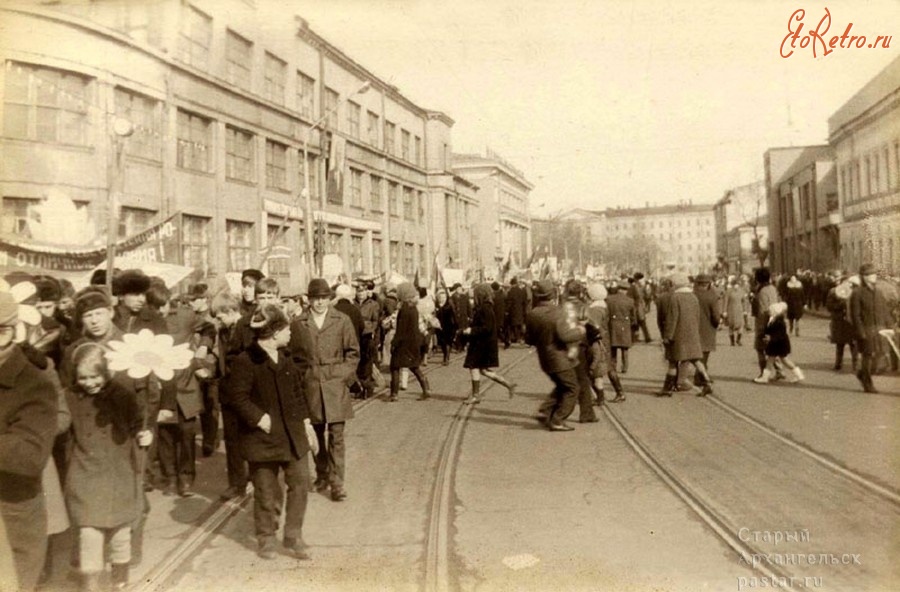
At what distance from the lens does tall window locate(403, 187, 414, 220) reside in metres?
44.1

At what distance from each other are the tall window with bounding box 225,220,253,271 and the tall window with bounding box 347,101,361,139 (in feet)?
35.7

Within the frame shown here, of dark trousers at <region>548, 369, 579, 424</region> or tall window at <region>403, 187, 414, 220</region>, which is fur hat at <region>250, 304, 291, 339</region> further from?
tall window at <region>403, 187, 414, 220</region>

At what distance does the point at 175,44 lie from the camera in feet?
68.7

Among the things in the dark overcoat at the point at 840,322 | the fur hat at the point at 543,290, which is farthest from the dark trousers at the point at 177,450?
the dark overcoat at the point at 840,322

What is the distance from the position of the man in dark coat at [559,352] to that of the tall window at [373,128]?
29762 millimetres

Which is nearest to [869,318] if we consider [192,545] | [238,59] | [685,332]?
[685,332]

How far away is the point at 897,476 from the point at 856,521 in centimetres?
150

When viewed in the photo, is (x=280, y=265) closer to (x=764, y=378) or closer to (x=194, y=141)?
(x=194, y=141)

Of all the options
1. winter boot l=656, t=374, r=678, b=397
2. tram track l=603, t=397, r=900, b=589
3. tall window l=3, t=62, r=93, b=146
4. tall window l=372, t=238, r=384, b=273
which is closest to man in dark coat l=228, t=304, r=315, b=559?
tram track l=603, t=397, r=900, b=589

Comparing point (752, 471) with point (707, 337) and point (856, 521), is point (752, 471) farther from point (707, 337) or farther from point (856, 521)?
point (707, 337)

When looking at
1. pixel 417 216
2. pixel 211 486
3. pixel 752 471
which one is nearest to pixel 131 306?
pixel 211 486

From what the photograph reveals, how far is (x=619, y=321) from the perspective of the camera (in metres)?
14.1

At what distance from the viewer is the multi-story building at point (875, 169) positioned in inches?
353

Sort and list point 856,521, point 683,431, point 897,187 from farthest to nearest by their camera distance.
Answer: point 897,187
point 683,431
point 856,521
